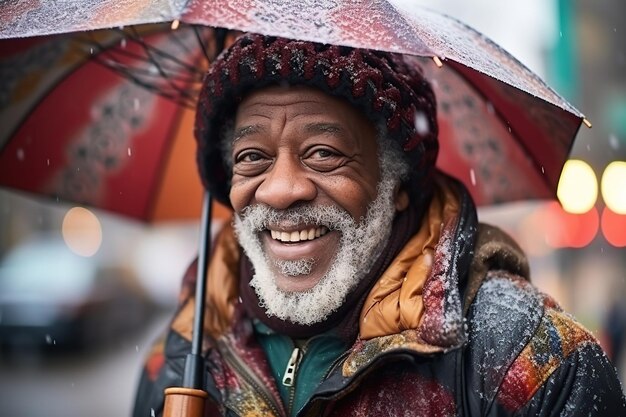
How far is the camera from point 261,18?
241 centimetres

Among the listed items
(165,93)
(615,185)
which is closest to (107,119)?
(165,93)

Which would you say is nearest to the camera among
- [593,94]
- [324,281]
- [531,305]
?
[531,305]

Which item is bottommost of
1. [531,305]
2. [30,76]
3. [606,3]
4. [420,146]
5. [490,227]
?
[531,305]

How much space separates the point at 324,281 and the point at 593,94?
2267cm

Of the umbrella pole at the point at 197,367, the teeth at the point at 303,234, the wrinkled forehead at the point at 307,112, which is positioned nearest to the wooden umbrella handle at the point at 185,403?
the umbrella pole at the point at 197,367

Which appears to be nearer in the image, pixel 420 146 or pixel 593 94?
pixel 420 146

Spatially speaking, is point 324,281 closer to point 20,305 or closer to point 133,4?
point 133,4

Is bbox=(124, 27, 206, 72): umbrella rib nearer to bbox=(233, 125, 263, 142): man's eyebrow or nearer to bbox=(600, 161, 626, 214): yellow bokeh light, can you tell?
bbox=(233, 125, 263, 142): man's eyebrow

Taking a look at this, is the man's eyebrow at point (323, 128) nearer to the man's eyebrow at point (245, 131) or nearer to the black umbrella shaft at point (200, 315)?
the man's eyebrow at point (245, 131)

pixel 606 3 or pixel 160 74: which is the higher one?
pixel 606 3

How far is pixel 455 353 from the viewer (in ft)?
9.11

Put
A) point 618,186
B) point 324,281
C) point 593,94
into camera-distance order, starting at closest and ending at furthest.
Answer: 1. point 324,281
2. point 618,186
3. point 593,94

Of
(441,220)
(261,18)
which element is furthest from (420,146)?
(261,18)

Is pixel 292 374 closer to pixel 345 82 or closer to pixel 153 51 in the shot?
pixel 345 82
